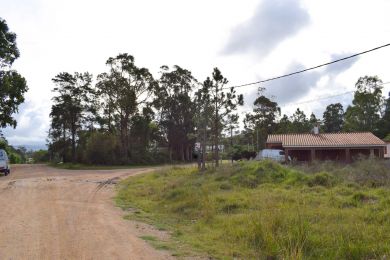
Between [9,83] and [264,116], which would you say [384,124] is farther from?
[9,83]

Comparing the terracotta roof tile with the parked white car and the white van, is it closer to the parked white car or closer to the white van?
the white van

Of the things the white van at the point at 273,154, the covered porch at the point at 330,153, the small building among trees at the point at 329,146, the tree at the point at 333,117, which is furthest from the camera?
the tree at the point at 333,117

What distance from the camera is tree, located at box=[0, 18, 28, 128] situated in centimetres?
3425

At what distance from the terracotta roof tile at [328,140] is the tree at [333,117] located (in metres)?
52.6

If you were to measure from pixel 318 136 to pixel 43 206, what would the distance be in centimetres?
3396

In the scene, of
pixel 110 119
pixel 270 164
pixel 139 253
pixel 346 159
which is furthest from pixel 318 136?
pixel 139 253

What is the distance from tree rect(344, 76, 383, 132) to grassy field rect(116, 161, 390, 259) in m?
48.5

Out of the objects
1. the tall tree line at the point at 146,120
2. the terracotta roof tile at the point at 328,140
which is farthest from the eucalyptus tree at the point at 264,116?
the terracotta roof tile at the point at 328,140

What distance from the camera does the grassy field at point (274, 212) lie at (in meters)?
8.85

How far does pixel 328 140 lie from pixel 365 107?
28.3 metres

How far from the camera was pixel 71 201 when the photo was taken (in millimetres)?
17391

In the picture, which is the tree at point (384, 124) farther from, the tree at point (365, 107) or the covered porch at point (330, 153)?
the covered porch at point (330, 153)

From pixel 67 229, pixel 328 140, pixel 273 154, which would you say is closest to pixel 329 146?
pixel 328 140

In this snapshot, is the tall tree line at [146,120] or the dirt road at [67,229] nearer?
the dirt road at [67,229]
